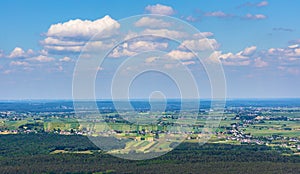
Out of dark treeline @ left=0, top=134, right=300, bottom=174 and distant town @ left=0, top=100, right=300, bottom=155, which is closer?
dark treeline @ left=0, top=134, right=300, bottom=174

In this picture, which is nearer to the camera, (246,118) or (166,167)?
(166,167)

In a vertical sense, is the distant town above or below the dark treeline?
above

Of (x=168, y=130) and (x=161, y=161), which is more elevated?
(x=168, y=130)

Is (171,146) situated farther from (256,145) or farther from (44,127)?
(44,127)

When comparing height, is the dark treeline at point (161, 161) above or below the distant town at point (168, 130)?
below

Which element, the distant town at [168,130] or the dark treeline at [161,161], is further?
the distant town at [168,130]

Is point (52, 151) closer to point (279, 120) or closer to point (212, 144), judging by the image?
point (212, 144)

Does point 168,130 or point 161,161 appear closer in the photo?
point 161,161

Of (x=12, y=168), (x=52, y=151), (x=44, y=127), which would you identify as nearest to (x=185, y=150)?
(x=52, y=151)

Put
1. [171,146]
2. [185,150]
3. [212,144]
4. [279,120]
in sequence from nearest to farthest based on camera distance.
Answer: [171,146] < [185,150] < [212,144] < [279,120]

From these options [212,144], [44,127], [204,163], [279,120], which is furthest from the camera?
[279,120]
